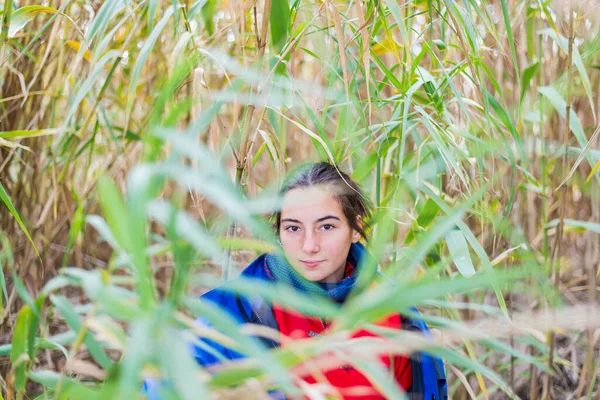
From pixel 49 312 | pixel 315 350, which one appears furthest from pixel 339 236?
pixel 49 312

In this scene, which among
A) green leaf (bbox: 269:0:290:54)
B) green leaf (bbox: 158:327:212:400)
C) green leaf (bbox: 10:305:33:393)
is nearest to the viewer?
green leaf (bbox: 158:327:212:400)

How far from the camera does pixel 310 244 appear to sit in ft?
3.16

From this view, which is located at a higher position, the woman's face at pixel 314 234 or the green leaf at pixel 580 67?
the green leaf at pixel 580 67

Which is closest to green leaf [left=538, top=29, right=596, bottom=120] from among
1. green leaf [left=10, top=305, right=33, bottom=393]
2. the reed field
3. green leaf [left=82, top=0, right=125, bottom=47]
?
the reed field

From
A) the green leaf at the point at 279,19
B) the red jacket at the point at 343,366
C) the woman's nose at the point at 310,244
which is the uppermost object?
the green leaf at the point at 279,19

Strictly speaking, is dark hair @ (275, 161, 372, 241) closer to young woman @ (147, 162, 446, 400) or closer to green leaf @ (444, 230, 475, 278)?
young woman @ (147, 162, 446, 400)

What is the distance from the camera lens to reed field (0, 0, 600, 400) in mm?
431

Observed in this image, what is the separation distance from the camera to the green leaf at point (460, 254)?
889 mm

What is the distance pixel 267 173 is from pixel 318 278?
2.81 ft

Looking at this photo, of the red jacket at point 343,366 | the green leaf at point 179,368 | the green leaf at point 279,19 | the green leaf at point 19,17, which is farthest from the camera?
the red jacket at point 343,366

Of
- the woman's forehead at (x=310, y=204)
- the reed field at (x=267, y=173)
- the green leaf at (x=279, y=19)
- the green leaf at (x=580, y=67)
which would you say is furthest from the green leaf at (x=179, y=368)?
the green leaf at (x=580, y=67)

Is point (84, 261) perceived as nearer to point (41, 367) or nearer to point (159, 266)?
point (159, 266)

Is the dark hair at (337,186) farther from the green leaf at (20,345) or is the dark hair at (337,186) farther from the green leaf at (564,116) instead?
the green leaf at (20,345)

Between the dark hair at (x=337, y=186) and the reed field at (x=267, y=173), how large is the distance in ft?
0.13
